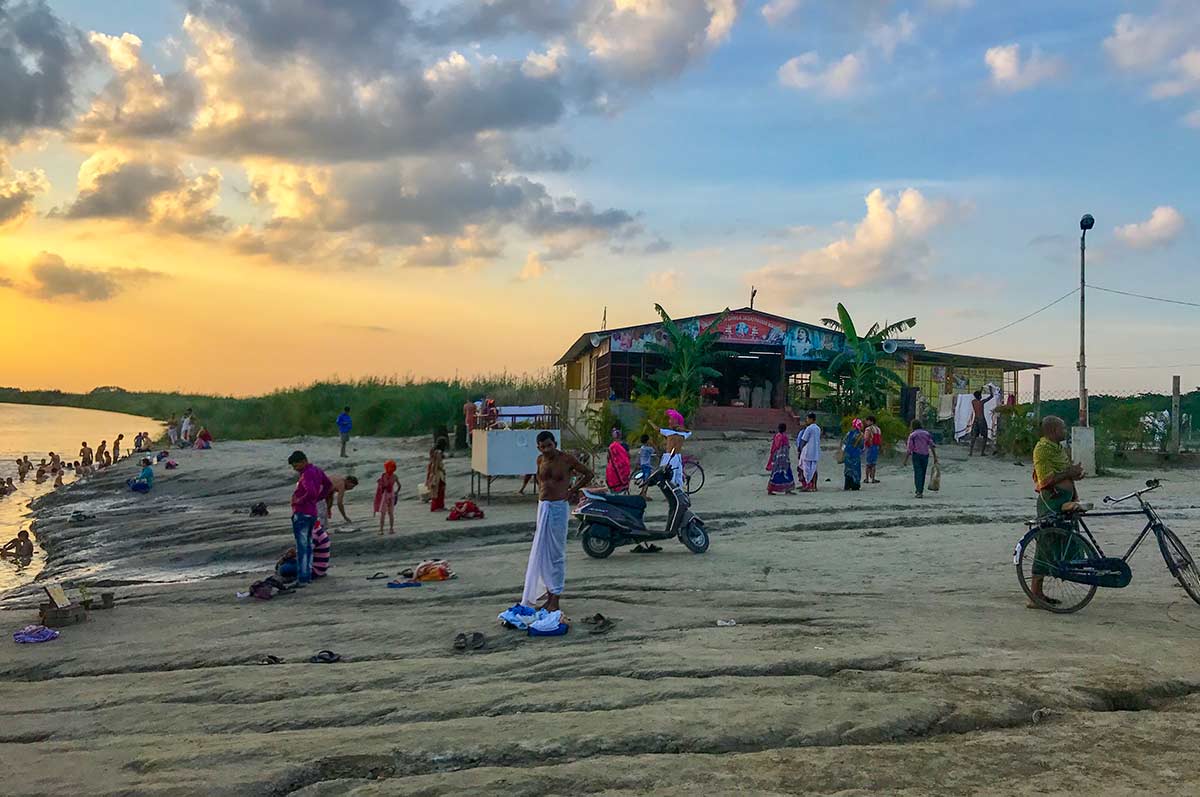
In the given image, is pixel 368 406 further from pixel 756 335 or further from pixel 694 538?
pixel 694 538

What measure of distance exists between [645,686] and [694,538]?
6.04 m

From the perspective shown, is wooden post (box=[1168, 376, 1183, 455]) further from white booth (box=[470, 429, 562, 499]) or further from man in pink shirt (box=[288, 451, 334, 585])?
man in pink shirt (box=[288, 451, 334, 585])

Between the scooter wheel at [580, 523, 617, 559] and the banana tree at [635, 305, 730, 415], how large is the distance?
15.7 m

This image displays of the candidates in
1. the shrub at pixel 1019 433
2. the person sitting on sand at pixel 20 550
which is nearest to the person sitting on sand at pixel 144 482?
the person sitting on sand at pixel 20 550

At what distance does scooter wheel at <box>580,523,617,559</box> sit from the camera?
39.1ft

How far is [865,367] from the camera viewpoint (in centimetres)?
2845

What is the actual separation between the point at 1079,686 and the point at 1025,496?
13202 millimetres

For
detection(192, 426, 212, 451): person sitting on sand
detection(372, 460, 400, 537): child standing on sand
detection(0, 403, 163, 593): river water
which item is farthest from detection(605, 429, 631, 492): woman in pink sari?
detection(192, 426, 212, 451): person sitting on sand

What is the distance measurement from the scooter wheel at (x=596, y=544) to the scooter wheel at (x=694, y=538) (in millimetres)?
893

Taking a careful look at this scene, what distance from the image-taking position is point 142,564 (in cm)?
1500

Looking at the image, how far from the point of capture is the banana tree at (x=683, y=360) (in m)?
28.0

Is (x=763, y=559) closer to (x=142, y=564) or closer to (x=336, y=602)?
(x=336, y=602)

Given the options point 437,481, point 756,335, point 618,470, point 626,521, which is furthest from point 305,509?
point 756,335

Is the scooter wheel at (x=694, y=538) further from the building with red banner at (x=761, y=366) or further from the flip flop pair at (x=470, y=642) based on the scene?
the building with red banner at (x=761, y=366)
